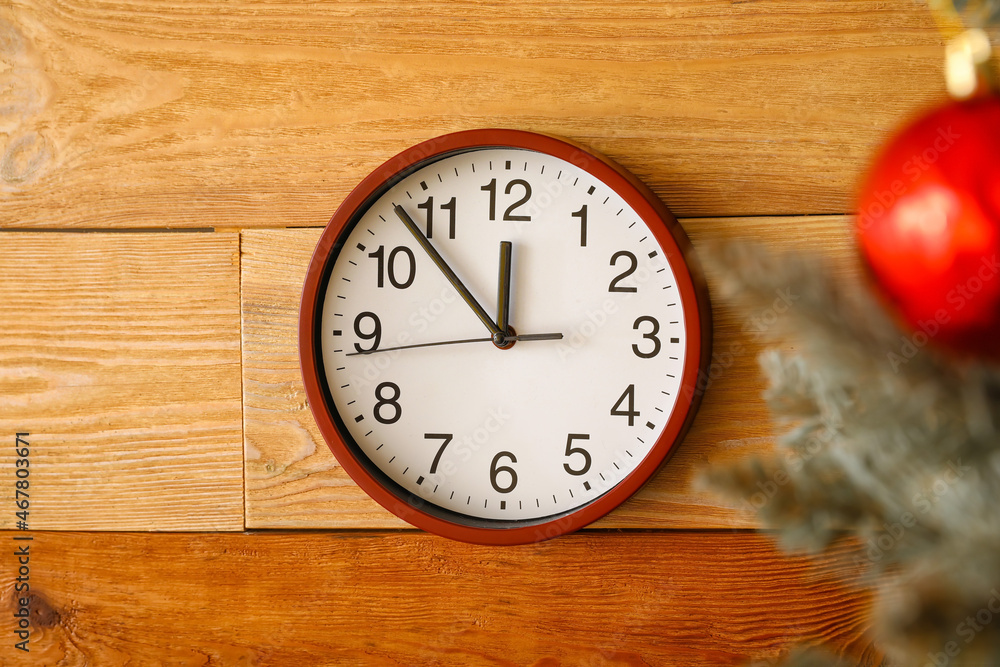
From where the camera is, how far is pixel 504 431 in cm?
Answer: 77

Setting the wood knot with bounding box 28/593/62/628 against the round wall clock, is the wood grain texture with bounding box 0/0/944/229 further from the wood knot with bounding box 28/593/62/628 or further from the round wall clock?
the wood knot with bounding box 28/593/62/628

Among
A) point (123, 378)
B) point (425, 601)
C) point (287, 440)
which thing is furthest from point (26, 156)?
point (425, 601)

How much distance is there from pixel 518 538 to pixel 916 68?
2.20 feet

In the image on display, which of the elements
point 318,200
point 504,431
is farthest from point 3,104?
point 504,431

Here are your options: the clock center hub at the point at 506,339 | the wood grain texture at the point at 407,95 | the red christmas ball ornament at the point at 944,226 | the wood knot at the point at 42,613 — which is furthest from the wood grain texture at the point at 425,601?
the red christmas ball ornament at the point at 944,226

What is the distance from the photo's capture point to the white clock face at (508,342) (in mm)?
748

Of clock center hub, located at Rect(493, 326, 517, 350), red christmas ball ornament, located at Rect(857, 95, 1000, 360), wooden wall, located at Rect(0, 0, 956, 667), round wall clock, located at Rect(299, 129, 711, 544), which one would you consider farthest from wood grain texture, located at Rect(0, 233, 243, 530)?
red christmas ball ornament, located at Rect(857, 95, 1000, 360)

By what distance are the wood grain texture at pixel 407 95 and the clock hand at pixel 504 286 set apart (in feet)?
0.50

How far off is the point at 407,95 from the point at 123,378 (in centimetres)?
48

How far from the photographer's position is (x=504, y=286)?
758 mm

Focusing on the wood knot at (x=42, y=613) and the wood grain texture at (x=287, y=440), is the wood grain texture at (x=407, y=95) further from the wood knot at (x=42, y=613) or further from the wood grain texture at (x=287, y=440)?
the wood knot at (x=42, y=613)

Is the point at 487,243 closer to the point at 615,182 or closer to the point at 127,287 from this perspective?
the point at 615,182

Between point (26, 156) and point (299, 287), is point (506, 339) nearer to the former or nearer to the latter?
point (299, 287)

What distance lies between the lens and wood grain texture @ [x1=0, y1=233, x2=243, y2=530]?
833 millimetres
